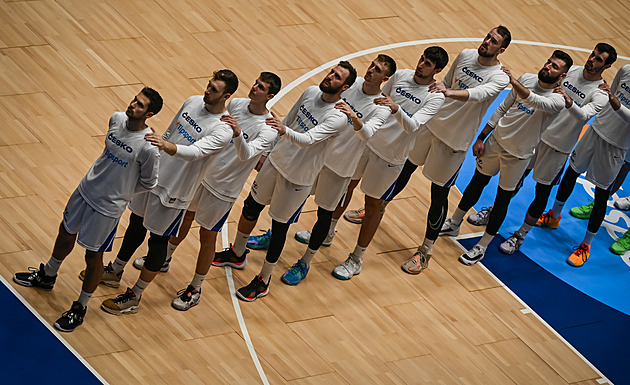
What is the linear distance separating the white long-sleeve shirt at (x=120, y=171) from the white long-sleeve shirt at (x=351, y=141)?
165 cm

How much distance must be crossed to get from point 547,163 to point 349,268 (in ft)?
7.27

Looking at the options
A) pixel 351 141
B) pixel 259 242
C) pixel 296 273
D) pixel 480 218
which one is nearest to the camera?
pixel 351 141

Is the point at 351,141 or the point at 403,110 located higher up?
the point at 403,110

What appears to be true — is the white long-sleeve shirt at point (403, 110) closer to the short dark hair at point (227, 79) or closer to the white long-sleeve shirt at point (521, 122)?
the white long-sleeve shirt at point (521, 122)

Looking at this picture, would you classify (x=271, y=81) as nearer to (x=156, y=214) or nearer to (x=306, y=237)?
(x=156, y=214)

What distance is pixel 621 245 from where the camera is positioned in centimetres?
975

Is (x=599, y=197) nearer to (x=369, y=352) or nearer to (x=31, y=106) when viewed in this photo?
(x=369, y=352)

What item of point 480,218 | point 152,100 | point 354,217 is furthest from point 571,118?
point 152,100

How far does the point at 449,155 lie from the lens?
27.3 feet

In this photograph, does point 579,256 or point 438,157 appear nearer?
point 438,157

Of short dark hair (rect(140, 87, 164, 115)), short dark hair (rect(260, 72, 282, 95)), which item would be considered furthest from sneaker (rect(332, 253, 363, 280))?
short dark hair (rect(140, 87, 164, 115))

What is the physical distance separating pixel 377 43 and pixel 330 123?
4.68 m

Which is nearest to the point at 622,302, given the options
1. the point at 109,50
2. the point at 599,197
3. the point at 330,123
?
the point at 599,197

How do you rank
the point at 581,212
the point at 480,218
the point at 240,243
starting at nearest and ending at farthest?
the point at 240,243 < the point at 480,218 < the point at 581,212
